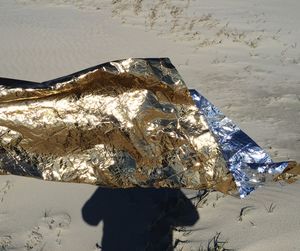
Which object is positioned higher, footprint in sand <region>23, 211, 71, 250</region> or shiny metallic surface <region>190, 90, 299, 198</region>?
shiny metallic surface <region>190, 90, 299, 198</region>

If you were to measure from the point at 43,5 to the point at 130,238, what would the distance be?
7.71m

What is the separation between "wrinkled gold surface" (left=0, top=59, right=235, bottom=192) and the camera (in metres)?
2.67

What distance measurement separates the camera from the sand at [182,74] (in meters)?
3.04

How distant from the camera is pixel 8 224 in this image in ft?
10.5

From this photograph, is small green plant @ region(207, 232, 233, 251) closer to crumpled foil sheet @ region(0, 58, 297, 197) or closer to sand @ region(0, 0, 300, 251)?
sand @ region(0, 0, 300, 251)

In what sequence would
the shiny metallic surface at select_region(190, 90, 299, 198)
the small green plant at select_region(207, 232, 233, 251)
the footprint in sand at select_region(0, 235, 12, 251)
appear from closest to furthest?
1. the shiny metallic surface at select_region(190, 90, 299, 198)
2. the small green plant at select_region(207, 232, 233, 251)
3. the footprint in sand at select_region(0, 235, 12, 251)

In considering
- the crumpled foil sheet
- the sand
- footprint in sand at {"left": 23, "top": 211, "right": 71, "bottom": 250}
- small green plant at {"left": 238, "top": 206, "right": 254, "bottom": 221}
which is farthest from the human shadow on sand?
the crumpled foil sheet

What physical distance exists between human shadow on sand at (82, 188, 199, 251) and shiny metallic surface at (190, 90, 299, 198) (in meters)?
0.58

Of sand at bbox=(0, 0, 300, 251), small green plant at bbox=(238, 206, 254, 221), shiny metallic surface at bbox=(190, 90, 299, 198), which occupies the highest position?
shiny metallic surface at bbox=(190, 90, 299, 198)

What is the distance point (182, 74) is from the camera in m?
6.25

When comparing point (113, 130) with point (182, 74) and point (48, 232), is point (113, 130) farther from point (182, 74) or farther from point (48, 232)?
point (182, 74)

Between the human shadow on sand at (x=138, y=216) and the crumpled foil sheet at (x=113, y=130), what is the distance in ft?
1.81

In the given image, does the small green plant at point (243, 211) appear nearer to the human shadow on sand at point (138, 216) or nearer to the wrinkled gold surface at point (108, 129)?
the human shadow on sand at point (138, 216)

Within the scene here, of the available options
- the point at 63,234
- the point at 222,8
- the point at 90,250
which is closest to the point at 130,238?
the point at 90,250
